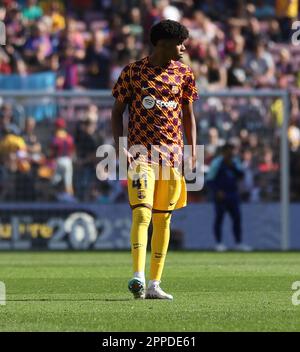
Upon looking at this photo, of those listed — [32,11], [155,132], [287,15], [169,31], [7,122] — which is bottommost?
[155,132]

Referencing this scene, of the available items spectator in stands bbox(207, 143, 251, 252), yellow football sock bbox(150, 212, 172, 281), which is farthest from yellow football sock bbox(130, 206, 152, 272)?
spectator in stands bbox(207, 143, 251, 252)

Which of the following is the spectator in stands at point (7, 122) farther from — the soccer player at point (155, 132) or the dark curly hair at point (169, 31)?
the dark curly hair at point (169, 31)

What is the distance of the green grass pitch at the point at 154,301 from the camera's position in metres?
8.60

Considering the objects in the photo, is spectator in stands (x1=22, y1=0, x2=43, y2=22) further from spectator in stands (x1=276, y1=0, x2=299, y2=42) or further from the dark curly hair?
the dark curly hair

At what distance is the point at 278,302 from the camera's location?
10.3 m

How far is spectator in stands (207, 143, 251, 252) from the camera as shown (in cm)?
2162

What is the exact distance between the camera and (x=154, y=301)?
34.0 ft

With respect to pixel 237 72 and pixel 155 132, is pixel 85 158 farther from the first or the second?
pixel 155 132

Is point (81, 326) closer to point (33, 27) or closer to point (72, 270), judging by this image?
point (72, 270)

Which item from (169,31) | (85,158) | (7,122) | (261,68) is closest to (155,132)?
(169,31)

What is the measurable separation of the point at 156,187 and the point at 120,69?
1412 cm

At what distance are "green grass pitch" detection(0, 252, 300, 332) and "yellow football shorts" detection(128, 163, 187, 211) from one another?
874 millimetres

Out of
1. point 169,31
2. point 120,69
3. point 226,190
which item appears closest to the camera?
point 169,31
